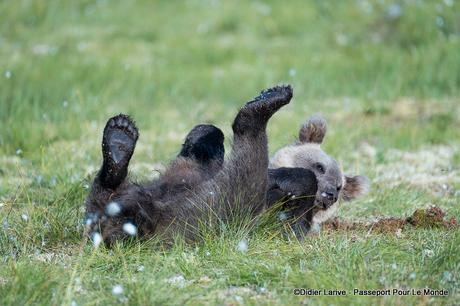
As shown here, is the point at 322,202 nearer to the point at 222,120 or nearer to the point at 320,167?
the point at 320,167

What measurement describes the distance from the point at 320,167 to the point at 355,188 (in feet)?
1.11

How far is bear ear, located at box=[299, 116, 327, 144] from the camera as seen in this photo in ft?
22.4

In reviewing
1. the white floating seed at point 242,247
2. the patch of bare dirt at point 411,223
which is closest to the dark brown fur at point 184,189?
the white floating seed at point 242,247

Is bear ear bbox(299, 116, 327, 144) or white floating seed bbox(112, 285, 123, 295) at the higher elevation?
bear ear bbox(299, 116, 327, 144)

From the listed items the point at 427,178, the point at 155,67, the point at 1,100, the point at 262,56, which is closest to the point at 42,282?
the point at 427,178

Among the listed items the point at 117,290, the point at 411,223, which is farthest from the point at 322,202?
the point at 117,290

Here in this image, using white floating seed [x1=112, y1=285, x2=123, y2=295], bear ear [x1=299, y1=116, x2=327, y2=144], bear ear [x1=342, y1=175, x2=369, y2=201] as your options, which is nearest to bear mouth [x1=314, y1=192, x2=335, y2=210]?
bear ear [x1=342, y1=175, x2=369, y2=201]

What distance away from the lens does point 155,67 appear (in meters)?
11.8

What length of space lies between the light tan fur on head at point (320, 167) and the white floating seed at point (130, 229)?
172 centimetres

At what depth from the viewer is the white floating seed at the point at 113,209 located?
4.81 meters

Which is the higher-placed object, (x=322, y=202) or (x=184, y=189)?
(x=184, y=189)

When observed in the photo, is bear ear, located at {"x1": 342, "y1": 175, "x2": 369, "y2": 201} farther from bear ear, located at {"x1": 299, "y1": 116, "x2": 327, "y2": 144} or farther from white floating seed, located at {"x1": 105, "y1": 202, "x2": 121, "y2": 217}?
white floating seed, located at {"x1": 105, "y1": 202, "x2": 121, "y2": 217}

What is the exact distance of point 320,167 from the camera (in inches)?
256

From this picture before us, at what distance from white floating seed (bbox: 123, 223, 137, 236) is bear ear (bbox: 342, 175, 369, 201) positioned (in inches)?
89.0
